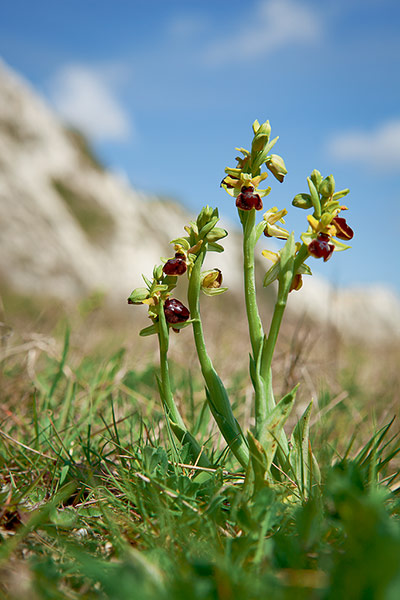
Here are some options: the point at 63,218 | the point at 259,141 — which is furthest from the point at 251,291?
the point at 63,218

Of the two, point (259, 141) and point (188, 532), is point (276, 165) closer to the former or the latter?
point (259, 141)

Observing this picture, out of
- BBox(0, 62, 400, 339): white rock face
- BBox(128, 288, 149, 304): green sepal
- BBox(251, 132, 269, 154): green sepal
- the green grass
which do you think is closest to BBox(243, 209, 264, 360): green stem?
BBox(251, 132, 269, 154): green sepal

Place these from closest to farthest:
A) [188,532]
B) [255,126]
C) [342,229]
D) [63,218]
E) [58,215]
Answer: [188,532], [342,229], [255,126], [58,215], [63,218]

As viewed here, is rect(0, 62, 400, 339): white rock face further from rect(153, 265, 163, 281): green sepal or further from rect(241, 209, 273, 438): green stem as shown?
rect(241, 209, 273, 438): green stem

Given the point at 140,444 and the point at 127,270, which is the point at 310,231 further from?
the point at 127,270

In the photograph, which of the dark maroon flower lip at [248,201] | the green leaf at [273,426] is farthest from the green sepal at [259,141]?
the green leaf at [273,426]
